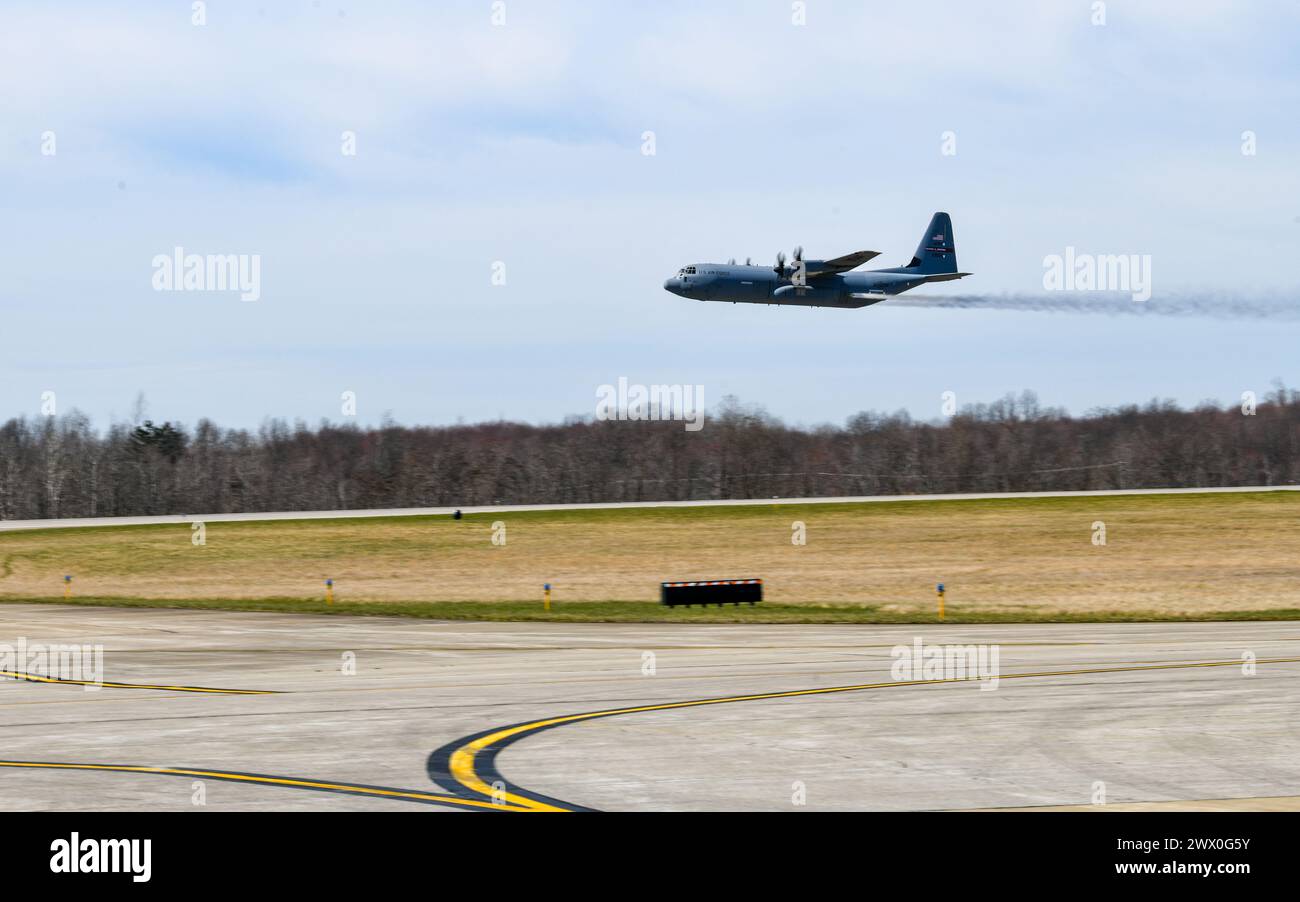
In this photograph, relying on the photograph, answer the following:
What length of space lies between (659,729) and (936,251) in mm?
46020

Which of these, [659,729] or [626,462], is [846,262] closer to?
[659,729]

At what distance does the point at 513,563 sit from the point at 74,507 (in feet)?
299

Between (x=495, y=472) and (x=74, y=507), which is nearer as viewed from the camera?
(x=74, y=507)

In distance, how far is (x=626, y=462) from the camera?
518 feet

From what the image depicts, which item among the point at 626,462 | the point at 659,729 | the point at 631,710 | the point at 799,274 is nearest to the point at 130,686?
the point at 631,710

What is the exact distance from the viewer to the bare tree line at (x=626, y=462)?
144500 millimetres

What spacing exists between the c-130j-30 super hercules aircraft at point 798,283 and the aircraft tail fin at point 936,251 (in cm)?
262

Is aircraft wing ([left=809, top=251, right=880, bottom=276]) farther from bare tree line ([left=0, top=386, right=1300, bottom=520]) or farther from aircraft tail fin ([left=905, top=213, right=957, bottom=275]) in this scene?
bare tree line ([left=0, top=386, right=1300, bottom=520])

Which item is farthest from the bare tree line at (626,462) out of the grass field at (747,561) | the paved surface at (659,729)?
the paved surface at (659,729)

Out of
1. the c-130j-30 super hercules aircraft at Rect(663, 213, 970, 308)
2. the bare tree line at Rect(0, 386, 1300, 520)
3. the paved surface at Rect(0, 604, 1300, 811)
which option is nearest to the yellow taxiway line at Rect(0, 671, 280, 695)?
the paved surface at Rect(0, 604, 1300, 811)

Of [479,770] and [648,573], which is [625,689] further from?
[648,573]

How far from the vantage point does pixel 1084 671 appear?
2595cm

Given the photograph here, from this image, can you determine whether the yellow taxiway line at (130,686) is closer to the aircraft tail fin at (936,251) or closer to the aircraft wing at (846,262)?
the aircraft wing at (846,262)
